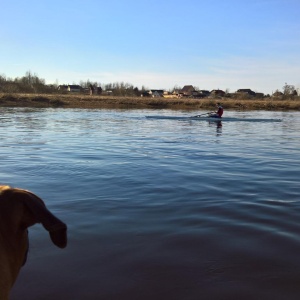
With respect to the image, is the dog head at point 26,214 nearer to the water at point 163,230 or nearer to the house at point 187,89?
the water at point 163,230

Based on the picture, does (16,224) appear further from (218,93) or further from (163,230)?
(218,93)

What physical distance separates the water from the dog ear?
1.96 m

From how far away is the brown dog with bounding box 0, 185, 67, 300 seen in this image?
7.49ft

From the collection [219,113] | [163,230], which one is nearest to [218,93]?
[219,113]

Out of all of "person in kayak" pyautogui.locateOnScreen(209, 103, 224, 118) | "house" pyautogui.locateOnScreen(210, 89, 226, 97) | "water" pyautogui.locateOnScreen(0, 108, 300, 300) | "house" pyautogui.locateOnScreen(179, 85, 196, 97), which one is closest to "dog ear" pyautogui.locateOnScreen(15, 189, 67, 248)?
"water" pyautogui.locateOnScreen(0, 108, 300, 300)

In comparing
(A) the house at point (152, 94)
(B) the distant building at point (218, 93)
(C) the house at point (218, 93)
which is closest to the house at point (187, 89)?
(A) the house at point (152, 94)

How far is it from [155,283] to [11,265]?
2397 millimetres

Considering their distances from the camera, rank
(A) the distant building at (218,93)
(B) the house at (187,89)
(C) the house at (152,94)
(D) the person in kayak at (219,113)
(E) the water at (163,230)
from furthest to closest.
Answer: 1. (B) the house at (187,89)
2. (A) the distant building at (218,93)
3. (C) the house at (152,94)
4. (D) the person in kayak at (219,113)
5. (E) the water at (163,230)

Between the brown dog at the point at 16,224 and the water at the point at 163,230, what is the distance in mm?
1889

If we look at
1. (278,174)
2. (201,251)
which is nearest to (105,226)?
(201,251)

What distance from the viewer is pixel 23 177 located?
988 centimetres

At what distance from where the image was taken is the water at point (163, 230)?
170 inches

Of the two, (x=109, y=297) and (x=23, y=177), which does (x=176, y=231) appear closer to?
(x=109, y=297)

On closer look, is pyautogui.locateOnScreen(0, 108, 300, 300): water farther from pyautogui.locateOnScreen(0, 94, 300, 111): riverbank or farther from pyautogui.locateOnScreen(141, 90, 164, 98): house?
pyautogui.locateOnScreen(141, 90, 164, 98): house
